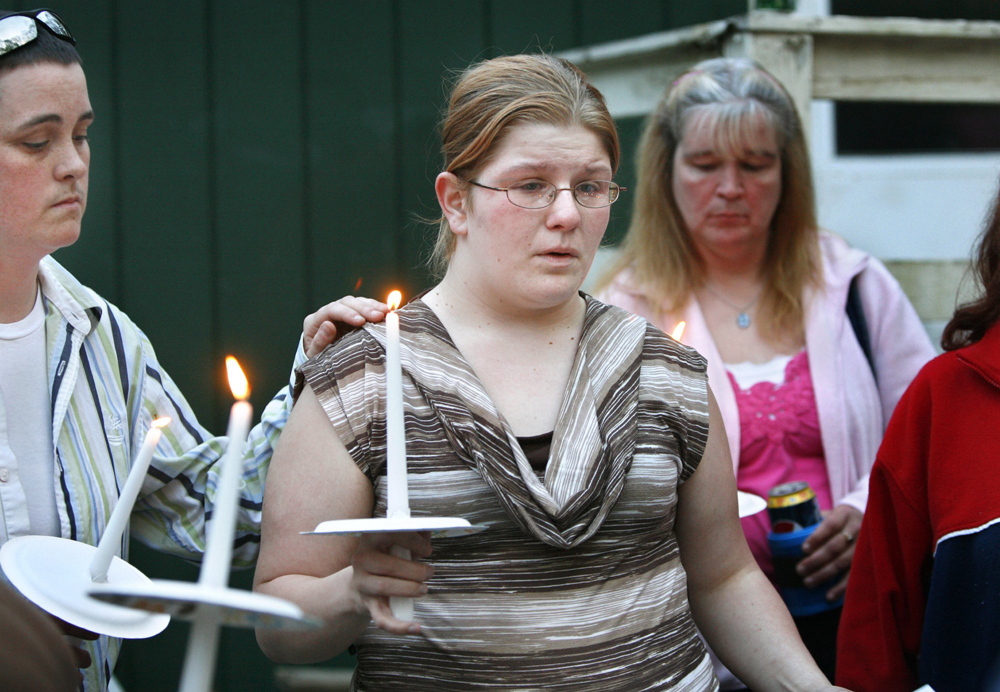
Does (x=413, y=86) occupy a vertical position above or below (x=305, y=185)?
above

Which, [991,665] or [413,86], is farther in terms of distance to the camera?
[413,86]

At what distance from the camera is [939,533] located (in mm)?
1867

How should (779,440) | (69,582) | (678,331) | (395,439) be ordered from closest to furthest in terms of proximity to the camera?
(395,439) < (69,582) < (678,331) < (779,440)

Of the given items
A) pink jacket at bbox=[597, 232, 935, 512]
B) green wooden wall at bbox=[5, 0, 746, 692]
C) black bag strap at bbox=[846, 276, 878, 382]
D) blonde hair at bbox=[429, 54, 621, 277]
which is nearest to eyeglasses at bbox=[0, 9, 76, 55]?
blonde hair at bbox=[429, 54, 621, 277]

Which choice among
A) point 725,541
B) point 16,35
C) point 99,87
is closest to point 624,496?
point 725,541

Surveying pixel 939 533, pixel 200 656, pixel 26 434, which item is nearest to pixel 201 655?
pixel 200 656

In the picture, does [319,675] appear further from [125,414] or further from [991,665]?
[991,665]

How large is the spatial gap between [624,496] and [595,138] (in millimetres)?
584

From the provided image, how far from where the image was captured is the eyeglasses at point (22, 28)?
1.58 metres

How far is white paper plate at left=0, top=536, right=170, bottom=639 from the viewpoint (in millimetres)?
1212

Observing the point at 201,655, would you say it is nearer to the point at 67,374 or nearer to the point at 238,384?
the point at 238,384

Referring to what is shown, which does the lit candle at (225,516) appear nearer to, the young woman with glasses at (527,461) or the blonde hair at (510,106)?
the young woman with glasses at (527,461)

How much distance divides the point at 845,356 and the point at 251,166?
65.7 inches

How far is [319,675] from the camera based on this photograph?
118 inches
